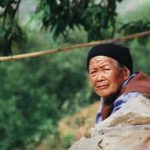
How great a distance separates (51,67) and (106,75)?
3071cm

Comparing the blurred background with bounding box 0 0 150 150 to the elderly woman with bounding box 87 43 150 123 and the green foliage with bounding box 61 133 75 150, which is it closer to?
the green foliage with bounding box 61 133 75 150

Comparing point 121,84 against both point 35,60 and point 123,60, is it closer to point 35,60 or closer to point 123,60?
point 123,60

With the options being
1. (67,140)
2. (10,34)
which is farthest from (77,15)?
(67,140)

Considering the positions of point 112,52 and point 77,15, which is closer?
point 112,52

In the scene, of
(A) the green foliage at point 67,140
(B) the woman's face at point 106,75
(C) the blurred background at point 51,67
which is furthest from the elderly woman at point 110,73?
(A) the green foliage at point 67,140

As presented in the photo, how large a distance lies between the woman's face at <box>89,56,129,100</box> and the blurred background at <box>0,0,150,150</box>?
191 millimetres

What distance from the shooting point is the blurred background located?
6500 mm

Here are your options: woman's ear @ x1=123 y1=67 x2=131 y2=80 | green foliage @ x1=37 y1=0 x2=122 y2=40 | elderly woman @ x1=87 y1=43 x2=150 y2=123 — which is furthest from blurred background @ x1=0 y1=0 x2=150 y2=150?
woman's ear @ x1=123 y1=67 x2=131 y2=80

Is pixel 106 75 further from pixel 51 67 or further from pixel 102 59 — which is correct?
pixel 51 67

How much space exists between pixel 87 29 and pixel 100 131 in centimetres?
361

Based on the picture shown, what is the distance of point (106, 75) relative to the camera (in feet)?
12.0

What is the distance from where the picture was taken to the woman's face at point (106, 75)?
366cm

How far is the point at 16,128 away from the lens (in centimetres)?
2688

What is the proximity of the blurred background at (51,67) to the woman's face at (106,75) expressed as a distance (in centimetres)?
19
